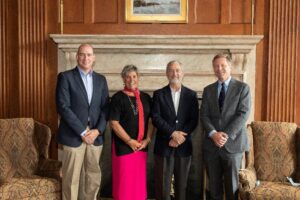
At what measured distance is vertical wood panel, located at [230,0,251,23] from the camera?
13.7ft

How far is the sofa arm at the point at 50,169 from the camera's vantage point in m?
3.66

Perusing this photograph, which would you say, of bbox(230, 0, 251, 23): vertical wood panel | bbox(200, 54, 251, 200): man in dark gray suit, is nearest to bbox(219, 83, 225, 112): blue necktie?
bbox(200, 54, 251, 200): man in dark gray suit

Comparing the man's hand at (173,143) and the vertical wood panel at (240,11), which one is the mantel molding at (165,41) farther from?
the man's hand at (173,143)

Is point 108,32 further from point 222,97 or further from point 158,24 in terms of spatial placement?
point 222,97

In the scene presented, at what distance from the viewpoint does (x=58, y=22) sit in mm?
4305

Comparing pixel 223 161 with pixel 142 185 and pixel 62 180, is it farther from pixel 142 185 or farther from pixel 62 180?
pixel 62 180

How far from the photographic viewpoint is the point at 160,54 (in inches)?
168

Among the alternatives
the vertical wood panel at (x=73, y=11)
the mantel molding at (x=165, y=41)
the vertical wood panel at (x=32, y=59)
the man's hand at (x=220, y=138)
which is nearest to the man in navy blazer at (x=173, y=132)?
the man's hand at (x=220, y=138)

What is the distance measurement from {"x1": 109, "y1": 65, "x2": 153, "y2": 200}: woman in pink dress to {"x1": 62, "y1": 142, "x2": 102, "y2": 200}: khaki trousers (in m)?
0.18

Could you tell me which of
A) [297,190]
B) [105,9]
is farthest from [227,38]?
[297,190]

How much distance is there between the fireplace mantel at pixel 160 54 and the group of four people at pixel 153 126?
0.79 metres

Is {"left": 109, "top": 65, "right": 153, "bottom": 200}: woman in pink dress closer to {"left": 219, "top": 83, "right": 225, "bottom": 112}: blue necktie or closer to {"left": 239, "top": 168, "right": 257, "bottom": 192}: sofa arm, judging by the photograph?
{"left": 219, "top": 83, "right": 225, "bottom": 112}: blue necktie

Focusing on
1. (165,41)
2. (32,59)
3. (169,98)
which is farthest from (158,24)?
(32,59)

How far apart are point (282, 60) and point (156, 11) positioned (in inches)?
54.6
